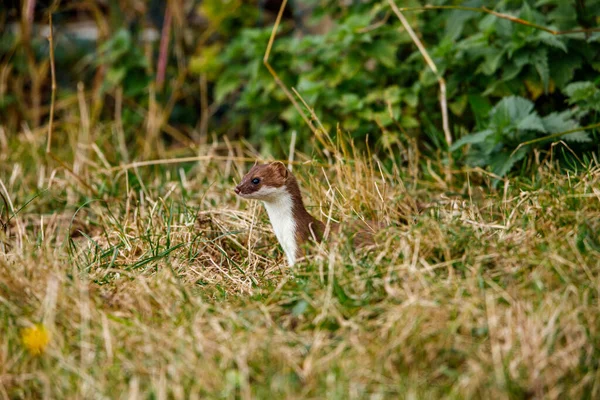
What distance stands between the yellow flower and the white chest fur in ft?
3.79

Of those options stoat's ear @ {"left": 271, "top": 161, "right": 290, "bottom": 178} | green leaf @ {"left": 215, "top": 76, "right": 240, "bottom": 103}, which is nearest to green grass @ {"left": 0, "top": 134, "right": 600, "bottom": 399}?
stoat's ear @ {"left": 271, "top": 161, "right": 290, "bottom": 178}

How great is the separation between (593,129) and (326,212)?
56.2 inches

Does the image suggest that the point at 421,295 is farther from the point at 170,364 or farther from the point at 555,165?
the point at 555,165

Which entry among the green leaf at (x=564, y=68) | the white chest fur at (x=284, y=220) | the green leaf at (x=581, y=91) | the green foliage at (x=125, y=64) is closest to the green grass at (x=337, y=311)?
the white chest fur at (x=284, y=220)

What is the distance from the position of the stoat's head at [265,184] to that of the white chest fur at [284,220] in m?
0.02

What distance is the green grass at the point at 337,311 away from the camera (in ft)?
7.72

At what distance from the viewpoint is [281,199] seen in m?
3.61

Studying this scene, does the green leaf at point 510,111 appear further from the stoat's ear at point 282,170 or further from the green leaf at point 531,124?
the stoat's ear at point 282,170

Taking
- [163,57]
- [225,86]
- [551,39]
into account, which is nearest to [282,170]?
[551,39]

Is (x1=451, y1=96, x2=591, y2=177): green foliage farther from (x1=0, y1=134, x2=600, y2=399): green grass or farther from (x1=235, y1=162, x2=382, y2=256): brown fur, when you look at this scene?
(x1=235, y1=162, x2=382, y2=256): brown fur

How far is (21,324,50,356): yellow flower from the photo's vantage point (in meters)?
2.62

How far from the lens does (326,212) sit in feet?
13.0

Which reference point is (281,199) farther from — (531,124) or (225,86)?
(225,86)

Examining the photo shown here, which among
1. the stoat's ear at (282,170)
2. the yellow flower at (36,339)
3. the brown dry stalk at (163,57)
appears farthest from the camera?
the brown dry stalk at (163,57)
